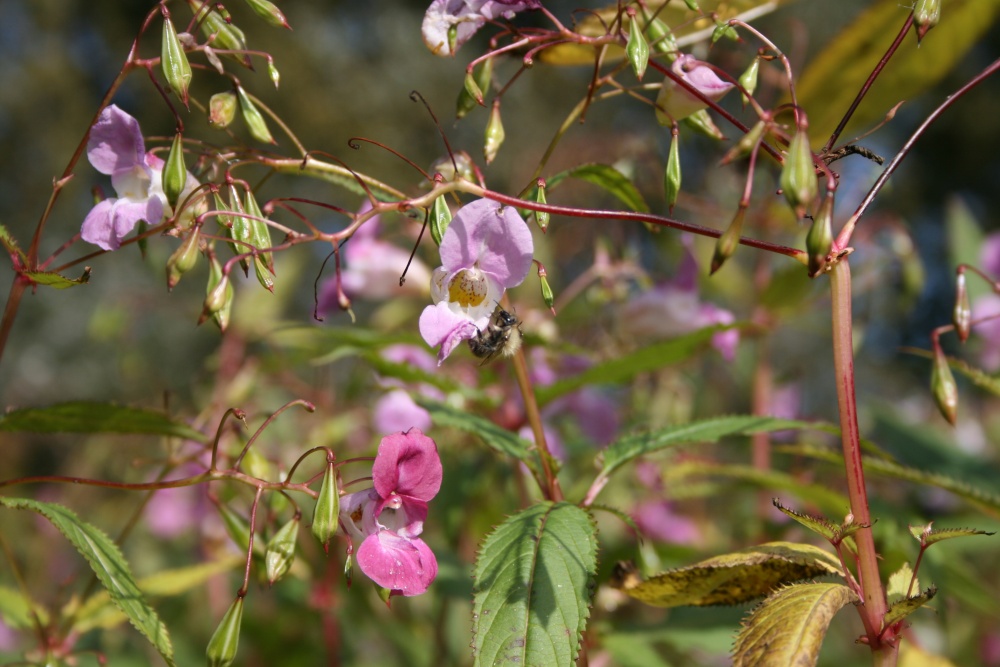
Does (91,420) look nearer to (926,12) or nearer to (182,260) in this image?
(182,260)

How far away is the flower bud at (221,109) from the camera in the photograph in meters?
0.79

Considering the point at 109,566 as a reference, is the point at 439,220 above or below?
above

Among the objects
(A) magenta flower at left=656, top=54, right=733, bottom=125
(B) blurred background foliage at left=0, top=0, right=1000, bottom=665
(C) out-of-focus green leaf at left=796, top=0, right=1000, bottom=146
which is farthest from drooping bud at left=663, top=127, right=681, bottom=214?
(C) out-of-focus green leaf at left=796, top=0, right=1000, bottom=146

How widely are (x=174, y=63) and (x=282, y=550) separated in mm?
416

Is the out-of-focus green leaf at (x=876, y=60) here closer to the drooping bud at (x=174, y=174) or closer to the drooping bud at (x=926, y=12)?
the drooping bud at (x=926, y=12)

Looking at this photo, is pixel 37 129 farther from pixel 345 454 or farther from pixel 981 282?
pixel 981 282

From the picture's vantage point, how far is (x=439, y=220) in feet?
2.41

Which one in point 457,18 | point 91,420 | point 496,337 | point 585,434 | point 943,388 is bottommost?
point 585,434

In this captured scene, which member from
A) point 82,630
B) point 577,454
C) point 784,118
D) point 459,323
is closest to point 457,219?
point 459,323

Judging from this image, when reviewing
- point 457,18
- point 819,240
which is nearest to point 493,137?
point 457,18

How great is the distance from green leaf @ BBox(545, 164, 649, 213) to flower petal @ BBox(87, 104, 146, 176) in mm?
379

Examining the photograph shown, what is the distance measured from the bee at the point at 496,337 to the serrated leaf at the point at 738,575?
0.25 metres

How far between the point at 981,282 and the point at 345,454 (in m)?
1.31

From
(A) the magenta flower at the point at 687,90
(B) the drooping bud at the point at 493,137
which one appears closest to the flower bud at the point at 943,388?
(A) the magenta flower at the point at 687,90
